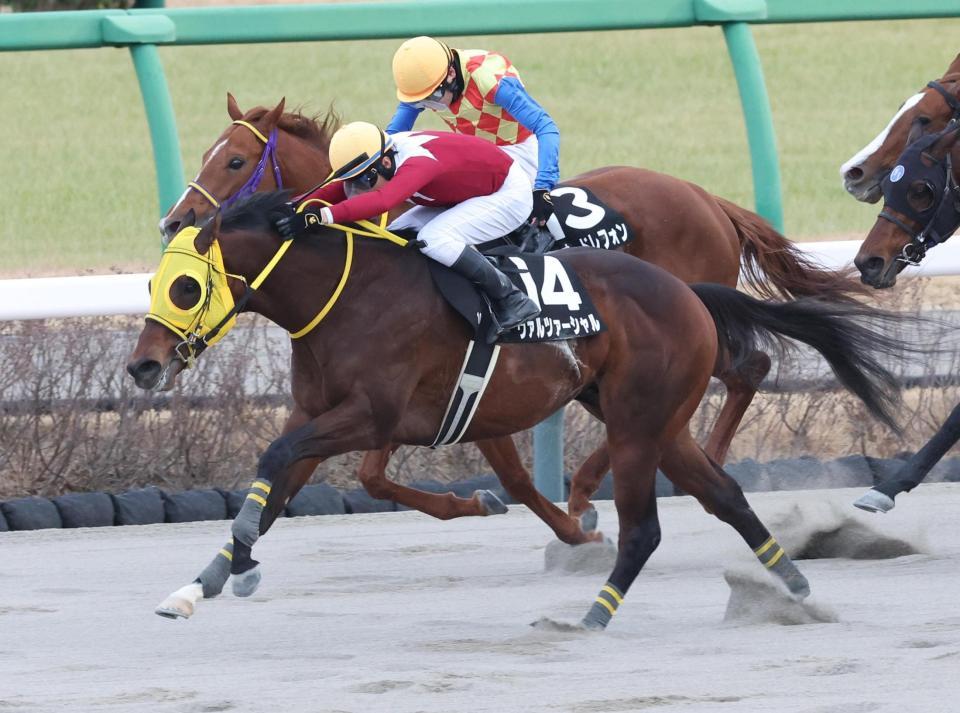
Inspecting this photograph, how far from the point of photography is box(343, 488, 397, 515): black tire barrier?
7.16m

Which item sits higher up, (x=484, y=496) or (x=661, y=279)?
(x=661, y=279)

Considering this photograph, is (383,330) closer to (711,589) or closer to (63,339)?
(711,589)

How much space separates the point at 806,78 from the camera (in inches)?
409

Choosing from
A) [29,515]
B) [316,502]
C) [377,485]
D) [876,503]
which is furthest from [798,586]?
[29,515]

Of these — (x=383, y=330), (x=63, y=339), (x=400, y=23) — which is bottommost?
(x=63, y=339)

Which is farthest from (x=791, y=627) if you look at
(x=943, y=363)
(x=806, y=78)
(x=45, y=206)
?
(x=806, y=78)

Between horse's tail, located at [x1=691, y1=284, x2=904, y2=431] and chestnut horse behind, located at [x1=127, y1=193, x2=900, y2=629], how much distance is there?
1 centimetres

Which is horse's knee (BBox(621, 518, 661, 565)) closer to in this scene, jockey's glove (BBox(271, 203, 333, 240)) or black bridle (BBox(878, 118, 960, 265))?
jockey's glove (BBox(271, 203, 333, 240))

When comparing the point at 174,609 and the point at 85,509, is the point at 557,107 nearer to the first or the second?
the point at 85,509

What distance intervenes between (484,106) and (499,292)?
161 centimetres

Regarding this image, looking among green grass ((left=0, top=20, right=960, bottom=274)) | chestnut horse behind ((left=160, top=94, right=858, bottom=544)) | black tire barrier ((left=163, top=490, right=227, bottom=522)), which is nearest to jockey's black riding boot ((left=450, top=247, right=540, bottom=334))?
chestnut horse behind ((left=160, top=94, right=858, bottom=544))

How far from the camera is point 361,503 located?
7.18m

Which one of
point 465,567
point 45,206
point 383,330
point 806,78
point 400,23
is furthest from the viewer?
point 806,78

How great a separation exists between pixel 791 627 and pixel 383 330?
1380 millimetres
